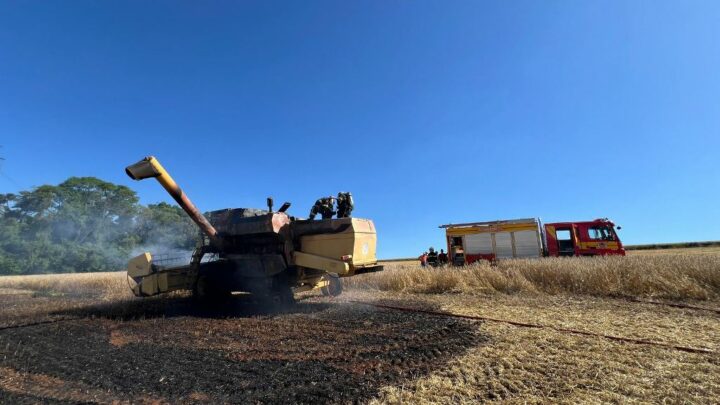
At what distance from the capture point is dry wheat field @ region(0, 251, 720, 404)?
3.25 meters

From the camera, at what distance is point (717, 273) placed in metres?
8.23

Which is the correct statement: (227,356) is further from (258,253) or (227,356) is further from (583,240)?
(583,240)

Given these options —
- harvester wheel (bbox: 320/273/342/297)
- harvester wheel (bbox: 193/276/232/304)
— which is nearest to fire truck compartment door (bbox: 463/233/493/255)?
harvester wheel (bbox: 320/273/342/297)

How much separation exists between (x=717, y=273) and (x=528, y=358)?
7.70m

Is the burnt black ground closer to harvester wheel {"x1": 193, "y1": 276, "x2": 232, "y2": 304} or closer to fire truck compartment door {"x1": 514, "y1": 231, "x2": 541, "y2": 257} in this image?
harvester wheel {"x1": 193, "y1": 276, "x2": 232, "y2": 304}

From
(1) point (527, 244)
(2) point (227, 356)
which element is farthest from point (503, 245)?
(2) point (227, 356)

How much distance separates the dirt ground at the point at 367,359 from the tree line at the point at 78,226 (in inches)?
1248

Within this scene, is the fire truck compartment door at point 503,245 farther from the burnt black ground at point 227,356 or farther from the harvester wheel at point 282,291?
the harvester wheel at point 282,291

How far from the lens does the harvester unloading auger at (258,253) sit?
828 cm

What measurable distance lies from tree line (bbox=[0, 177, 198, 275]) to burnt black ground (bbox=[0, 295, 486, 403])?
3092 centimetres

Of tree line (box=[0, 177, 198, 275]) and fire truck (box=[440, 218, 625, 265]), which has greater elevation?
tree line (box=[0, 177, 198, 275])

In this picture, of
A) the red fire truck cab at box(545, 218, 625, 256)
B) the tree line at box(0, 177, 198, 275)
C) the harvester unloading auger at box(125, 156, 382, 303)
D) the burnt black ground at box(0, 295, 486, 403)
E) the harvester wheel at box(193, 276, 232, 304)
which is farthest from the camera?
the tree line at box(0, 177, 198, 275)

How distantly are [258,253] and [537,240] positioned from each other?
14.5m

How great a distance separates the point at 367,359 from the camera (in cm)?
424
